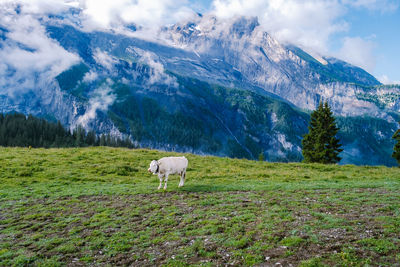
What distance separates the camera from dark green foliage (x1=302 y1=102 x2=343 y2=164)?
197ft

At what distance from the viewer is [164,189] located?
75.4 feet

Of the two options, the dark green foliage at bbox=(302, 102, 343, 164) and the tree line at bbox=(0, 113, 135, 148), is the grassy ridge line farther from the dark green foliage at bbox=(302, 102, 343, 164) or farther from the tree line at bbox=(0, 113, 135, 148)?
the tree line at bbox=(0, 113, 135, 148)

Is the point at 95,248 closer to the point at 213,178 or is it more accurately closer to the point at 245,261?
the point at 245,261

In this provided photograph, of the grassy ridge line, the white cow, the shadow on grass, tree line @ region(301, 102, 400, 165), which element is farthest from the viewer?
tree line @ region(301, 102, 400, 165)

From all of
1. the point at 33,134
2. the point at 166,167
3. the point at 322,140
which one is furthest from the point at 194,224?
the point at 33,134

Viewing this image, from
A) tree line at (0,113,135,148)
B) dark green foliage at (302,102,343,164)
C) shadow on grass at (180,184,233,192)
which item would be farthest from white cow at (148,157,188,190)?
tree line at (0,113,135,148)

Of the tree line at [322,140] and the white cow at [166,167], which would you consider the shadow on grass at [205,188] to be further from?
the tree line at [322,140]

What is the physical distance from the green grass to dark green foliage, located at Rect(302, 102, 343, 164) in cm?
3874

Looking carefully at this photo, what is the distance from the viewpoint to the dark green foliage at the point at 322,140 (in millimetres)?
59906

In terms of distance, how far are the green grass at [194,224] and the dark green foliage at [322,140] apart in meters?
38.7

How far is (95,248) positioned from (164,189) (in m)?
10.8

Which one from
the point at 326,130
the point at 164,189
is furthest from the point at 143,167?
the point at 326,130

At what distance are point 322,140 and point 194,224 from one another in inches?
2199

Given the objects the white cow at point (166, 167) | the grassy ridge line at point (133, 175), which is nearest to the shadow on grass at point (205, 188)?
the grassy ridge line at point (133, 175)
